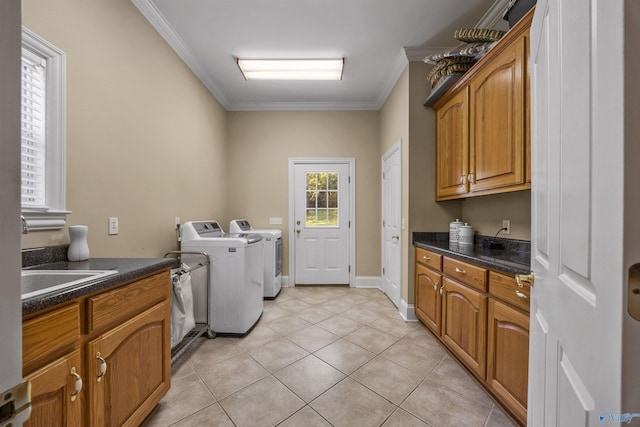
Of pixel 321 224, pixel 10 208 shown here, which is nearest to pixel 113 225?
pixel 10 208

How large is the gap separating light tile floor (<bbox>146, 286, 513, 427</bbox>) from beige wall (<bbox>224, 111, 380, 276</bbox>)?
1.60 meters

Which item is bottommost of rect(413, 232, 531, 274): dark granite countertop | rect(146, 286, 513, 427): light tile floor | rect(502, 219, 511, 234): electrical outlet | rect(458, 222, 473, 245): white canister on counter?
rect(146, 286, 513, 427): light tile floor

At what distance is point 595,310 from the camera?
0.48 m

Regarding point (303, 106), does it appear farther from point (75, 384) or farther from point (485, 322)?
point (75, 384)

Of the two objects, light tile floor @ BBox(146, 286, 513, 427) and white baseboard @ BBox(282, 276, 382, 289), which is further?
white baseboard @ BBox(282, 276, 382, 289)

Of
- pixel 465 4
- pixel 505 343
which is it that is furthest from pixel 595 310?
pixel 465 4

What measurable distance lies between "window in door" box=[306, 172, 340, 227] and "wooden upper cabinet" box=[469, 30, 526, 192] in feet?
7.08

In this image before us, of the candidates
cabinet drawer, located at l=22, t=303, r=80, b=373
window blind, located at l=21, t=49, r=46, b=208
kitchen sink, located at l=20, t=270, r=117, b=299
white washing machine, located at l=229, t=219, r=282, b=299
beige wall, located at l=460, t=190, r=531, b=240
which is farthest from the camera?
white washing machine, located at l=229, t=219, r=282, b=299

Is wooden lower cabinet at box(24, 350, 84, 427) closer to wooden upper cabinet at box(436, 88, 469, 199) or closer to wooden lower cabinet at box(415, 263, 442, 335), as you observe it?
wooden lower cabinet at box(415, 263, 442, 335)

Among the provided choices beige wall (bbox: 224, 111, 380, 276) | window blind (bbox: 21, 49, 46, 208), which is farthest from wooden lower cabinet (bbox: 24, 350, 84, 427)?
beige wall (bbox: 224, 111, 380, 276)

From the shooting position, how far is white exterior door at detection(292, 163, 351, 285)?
3949 millimetres

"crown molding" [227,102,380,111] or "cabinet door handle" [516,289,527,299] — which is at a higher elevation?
"crown molding" [227,102,380,111]

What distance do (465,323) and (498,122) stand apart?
1.41 meters

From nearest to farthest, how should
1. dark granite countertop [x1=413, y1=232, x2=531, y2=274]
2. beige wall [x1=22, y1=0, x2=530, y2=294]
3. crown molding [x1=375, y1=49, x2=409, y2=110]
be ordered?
dark granite countertop [x1=413, y1=232, x2=531, y2=274] < beige wall [x1=22, y1=0, x2=530, y2=294] < crown molding [x1=375, y1=49, x2=409, y2=110]
